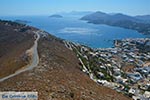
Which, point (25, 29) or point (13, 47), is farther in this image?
point (25, 29)

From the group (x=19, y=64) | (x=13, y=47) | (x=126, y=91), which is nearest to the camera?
(x=19, y=64)

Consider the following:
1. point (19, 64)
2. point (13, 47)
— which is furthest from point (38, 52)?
point (13, 47)

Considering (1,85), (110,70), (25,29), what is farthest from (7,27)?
(1,85)

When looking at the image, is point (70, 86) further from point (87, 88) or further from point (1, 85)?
point (1, 85)

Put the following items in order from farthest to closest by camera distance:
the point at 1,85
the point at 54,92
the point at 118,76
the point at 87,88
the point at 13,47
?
the point at 13,47 → the point at 118,76 → the point at 87,88 → the point at 1,85 → the point at 54,92

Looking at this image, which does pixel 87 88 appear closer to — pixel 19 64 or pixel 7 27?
pixel 19 64

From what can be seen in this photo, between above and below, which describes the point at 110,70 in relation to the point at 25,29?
below
